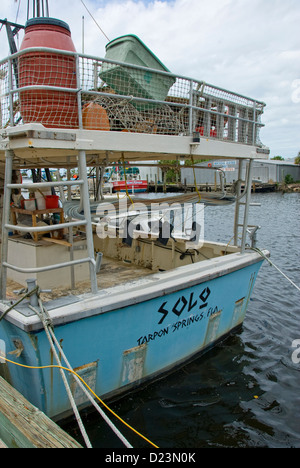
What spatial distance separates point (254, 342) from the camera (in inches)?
240

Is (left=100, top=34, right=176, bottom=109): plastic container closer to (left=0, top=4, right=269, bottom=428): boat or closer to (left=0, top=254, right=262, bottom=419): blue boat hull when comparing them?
(left=0, top=4, right=269, bottom=428): boat

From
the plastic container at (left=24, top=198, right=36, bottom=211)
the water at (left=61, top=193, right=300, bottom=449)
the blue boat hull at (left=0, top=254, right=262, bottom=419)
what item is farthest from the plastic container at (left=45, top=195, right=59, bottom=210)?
the water at (left=61, top=193, right=300, bottom=449)

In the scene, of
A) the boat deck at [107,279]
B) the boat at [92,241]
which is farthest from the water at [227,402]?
the boat deck at [107,279]

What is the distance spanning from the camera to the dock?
8.56 feet

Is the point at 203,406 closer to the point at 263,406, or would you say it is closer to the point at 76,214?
the point at 263,406

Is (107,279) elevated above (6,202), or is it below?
below

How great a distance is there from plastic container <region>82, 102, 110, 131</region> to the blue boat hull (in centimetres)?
173

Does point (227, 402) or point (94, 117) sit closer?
point (94, 117)

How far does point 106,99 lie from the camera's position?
12.1ft

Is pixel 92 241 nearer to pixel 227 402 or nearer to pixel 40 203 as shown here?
pixel 40 203

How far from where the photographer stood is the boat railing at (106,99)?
3.18 m

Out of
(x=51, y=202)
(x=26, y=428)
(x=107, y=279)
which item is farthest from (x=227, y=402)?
(x=51, y=202)

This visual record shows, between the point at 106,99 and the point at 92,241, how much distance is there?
1.55m
